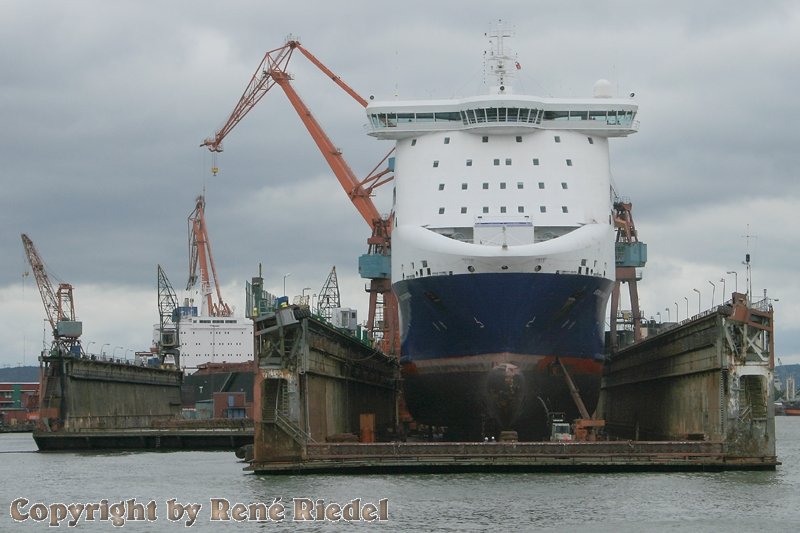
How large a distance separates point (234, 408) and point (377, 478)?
200 ft

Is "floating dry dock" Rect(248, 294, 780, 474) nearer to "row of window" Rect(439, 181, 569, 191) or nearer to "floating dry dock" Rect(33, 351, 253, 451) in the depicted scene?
"row of window" Rect(439, 181, 569, 191)

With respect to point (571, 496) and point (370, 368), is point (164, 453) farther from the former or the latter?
point (571, 496)

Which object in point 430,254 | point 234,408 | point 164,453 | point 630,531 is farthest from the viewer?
point 234,408

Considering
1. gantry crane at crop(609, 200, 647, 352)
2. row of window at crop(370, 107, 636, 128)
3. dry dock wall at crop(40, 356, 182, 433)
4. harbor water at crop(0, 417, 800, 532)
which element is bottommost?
harbor water at crop(0, 417, 800, 532)

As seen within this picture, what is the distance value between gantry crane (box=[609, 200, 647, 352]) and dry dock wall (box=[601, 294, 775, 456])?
29.5 ft

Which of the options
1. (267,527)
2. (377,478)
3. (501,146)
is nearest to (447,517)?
(267,527)

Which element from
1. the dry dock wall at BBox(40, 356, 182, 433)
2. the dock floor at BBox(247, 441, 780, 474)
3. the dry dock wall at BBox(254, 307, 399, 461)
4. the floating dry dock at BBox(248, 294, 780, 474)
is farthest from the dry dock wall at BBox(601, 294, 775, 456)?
the dry dock wall at BBox(40, 356, 182, 433)

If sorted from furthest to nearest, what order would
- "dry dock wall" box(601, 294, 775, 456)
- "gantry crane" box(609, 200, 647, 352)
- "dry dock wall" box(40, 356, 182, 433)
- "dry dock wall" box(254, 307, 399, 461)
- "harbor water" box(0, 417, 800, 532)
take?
"dry dock wall" box(40, 356, 182, 433)
"gantry crane" box(609, 200, 647, 352)
"dry dock wall" box(254, 307, 399, 461)
"dry dock wall" box(601, 294, 775, 456)
"harbor water" box(0, 417, 800, 532)

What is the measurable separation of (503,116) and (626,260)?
13666mm

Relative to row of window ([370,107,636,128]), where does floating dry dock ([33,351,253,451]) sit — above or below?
below

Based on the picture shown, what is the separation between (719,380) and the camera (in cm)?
4522

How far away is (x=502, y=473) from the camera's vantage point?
1761 inches

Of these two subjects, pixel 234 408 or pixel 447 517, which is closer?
pixel 447 517

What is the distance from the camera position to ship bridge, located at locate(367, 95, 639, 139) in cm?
5678
